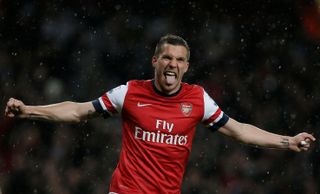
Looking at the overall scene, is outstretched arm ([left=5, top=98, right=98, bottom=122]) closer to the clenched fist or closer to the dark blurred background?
the clenched fist

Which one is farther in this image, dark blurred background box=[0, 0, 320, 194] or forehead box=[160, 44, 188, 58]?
dark blurred background box=[0, 0, 320, 194]

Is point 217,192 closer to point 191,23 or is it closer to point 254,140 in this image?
point 191,23

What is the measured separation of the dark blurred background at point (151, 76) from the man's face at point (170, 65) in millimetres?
3288

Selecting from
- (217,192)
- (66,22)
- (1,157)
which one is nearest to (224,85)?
(217,192)

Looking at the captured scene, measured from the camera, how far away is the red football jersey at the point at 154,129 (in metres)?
3.51

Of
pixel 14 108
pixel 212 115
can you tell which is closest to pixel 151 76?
pixel 212 115

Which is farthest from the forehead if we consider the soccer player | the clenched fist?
the clenched fist

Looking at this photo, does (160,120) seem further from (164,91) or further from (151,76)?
(151,76)

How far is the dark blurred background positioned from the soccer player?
10.2 feet

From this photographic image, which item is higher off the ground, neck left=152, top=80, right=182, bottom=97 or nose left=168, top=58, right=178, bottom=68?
nose left=168, top=58, right=178, bottom=68

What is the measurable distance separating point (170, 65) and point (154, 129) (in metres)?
0.36

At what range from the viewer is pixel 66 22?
7039 millimetres

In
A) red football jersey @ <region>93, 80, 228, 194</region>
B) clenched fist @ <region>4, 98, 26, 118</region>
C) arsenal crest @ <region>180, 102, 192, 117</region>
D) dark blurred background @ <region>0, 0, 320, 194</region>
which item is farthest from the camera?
dark blurred background @ <region>0, 0, 320, 194</region>

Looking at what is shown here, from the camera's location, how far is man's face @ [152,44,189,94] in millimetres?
3529
